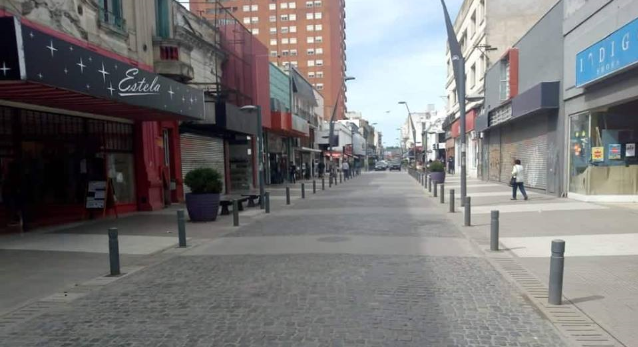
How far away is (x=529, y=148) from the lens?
22.7 meters

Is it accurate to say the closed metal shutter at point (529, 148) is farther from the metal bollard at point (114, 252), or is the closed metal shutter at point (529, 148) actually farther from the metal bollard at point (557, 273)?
the metal bollard at point (114, 252)

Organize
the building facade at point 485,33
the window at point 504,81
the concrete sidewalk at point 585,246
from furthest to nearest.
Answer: the building facade at point 485,33 < the window at point 504,81 < the concrete sidewalk at point 585,246

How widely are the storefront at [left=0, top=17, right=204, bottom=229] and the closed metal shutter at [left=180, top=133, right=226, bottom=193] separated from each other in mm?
1929

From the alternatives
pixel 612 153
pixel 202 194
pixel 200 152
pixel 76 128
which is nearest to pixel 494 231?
pixel 202 194

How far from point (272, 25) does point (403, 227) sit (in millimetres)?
89990

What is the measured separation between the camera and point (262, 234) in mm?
11555

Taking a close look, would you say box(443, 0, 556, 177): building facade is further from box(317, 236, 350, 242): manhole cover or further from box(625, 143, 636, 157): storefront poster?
box(317, 236, 350, 242): manhole cover

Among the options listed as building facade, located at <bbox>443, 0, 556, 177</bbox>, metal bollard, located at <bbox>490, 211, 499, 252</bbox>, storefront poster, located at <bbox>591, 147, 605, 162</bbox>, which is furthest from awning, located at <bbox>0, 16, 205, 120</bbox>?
building facade, located at <bbox>443, 0, 556, 177</bbox>

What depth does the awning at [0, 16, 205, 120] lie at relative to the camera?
7.53m

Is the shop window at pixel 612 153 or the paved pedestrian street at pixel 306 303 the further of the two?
the shop window at pixel 612 153

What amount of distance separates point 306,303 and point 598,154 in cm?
1457

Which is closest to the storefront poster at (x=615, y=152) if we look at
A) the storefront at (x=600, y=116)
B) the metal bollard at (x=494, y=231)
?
the storefront at (x=600, y=116)

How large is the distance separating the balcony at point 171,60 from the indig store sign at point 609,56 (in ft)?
44.8

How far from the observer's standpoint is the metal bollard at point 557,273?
18.5 ft
